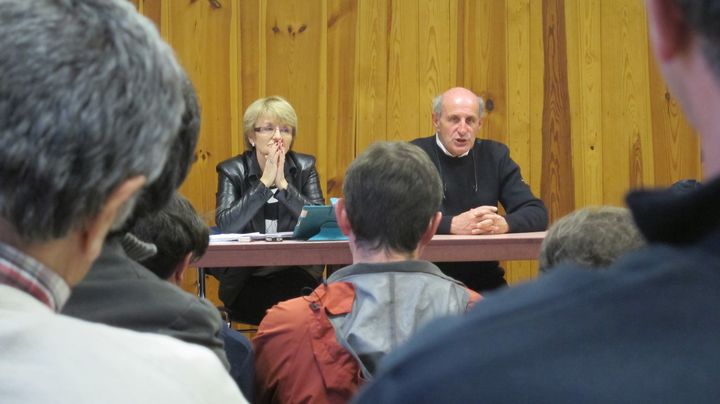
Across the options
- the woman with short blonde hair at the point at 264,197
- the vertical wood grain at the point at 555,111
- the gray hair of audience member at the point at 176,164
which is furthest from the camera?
the vertical wood grain at the point at 555,111

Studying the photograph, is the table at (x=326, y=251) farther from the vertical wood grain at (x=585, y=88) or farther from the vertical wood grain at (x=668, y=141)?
the vertical wood grain at (x=668, y=141)

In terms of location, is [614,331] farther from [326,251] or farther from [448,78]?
[448,78]

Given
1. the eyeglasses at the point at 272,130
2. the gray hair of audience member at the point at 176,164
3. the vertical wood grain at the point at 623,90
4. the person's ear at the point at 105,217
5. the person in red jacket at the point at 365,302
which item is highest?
the vertical wood grain at the point at 623,90

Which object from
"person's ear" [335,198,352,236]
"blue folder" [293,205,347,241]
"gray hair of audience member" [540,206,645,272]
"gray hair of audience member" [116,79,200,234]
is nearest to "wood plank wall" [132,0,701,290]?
"blue folder" [293,205,347,241]

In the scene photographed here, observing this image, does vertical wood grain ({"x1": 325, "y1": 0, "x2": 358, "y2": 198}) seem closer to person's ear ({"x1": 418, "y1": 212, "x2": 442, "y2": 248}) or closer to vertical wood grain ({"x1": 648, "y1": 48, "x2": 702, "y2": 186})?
vertical wood grain ({"x1": 648, "y1": 48, "x2": 702, "y2": 186})

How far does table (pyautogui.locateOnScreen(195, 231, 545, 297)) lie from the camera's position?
10.8 ft

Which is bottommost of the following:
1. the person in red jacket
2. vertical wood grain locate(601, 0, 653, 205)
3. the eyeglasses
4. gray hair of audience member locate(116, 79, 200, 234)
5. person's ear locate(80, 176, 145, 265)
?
the person in red jacket

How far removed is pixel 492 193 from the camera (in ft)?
15.0

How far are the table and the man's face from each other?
1190mm

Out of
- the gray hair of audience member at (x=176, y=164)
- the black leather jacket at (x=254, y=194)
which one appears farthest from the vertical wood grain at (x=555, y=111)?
the gray hair of audience member at (x=176, y=164)

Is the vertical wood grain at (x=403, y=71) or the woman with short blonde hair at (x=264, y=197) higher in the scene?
the vertical wood grain at (x=403, y=71)

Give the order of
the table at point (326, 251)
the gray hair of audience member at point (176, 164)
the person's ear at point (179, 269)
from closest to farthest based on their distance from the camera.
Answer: the gray hair of audience member at point (176, 164), the person's ear at point (179, 269), the table at point (326, 251)

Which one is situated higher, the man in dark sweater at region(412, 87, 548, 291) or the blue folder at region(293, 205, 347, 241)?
the man in dark sweater at region(412, 87, 548, 291)

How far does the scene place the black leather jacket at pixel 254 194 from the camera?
418 cm
